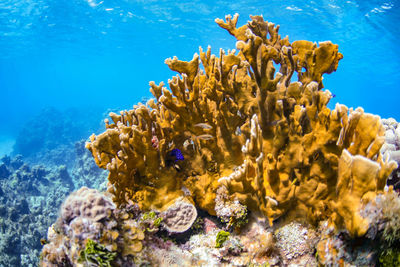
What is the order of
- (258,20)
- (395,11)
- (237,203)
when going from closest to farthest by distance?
1. (237,203)
2. (258,20)
3. (395,11)

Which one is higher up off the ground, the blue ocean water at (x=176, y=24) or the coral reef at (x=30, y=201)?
the blue ocean water at (x=176, y=24)

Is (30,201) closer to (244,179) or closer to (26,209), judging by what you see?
(26,209)

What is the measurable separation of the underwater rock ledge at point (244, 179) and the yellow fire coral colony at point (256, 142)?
0.04 feet

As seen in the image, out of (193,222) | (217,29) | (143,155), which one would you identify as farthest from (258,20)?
(217,29)

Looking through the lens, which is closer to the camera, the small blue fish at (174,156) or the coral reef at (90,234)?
the coral reef at (90,234)

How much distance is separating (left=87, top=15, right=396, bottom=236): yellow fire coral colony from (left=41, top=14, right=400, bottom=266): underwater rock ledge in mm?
14

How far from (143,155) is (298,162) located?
201cm

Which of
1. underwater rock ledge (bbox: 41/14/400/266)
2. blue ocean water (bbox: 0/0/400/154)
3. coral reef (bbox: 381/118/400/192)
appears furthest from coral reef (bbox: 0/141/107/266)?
blue ocean water (bbox: 0/0/400/154)

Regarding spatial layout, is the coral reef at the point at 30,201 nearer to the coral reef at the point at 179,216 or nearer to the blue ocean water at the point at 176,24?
the coral reef at the point at 179,216

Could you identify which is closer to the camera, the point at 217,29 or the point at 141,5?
the point at 141,5

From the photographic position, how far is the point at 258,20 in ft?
12.2

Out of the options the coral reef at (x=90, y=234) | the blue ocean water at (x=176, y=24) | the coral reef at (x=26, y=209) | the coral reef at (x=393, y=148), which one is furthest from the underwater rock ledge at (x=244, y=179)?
the blue ocean water at (x=176, y=24)

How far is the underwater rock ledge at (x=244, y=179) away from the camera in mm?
1944

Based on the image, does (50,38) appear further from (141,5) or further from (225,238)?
(225,238)
